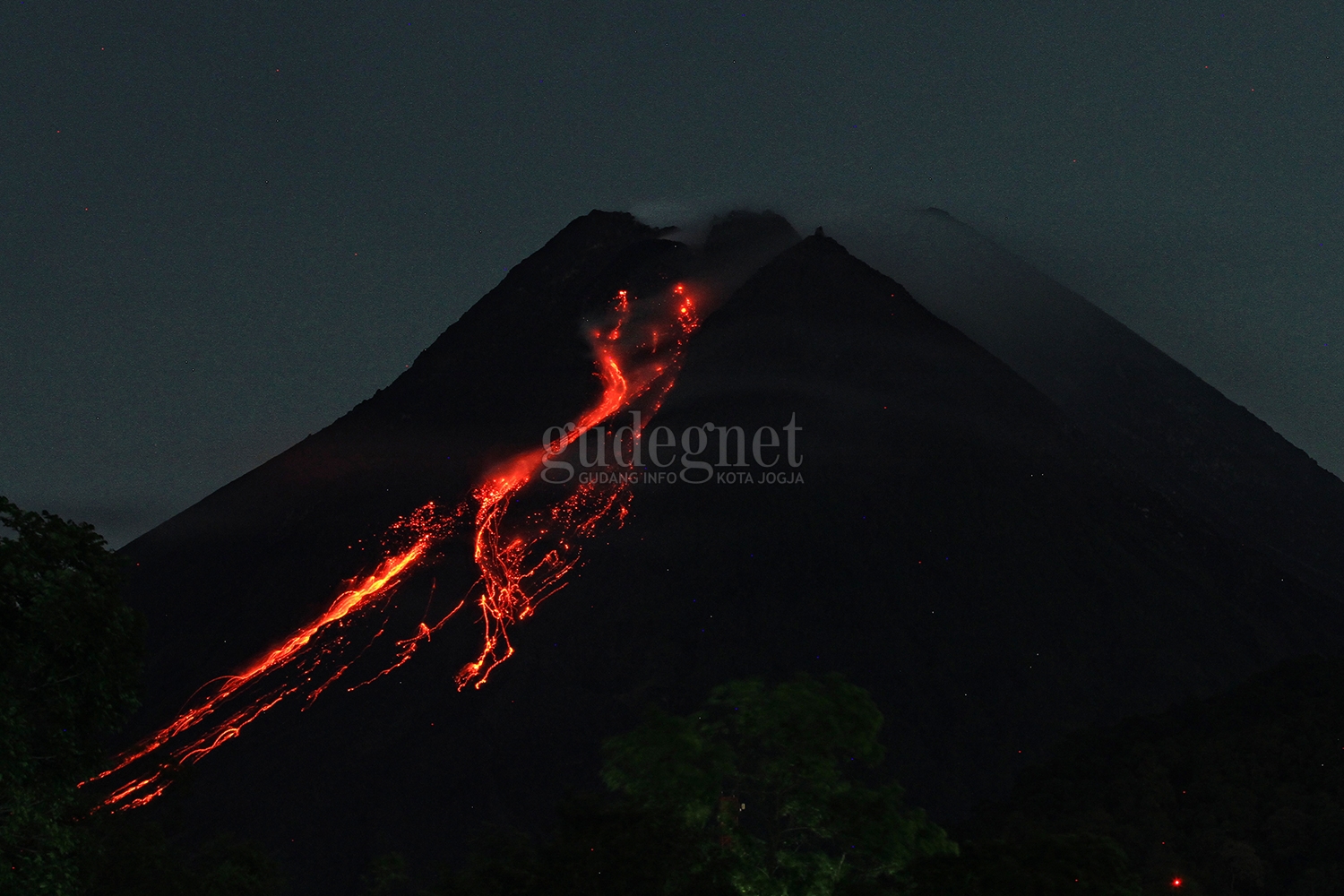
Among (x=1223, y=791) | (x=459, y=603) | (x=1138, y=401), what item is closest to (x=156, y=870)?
(x=1223, y=791)

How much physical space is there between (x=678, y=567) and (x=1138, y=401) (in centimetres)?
6534

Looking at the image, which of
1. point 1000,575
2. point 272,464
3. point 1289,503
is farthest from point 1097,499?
point 272,464

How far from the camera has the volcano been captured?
217 feet

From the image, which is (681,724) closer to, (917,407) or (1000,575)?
(1000,575)

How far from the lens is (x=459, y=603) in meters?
75.6

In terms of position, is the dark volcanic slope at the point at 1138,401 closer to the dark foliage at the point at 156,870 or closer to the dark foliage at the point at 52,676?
the dark foliage at the point at 156,870

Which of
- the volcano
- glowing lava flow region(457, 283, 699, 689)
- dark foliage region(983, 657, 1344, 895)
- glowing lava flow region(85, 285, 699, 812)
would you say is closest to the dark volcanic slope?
the volcano

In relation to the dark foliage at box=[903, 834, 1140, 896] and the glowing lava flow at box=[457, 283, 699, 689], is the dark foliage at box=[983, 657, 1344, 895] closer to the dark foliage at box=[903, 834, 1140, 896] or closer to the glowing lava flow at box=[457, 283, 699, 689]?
the dark foliage at box=[903, 834, 1140, 896]

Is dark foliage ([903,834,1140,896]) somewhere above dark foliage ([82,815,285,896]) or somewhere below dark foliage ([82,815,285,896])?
below

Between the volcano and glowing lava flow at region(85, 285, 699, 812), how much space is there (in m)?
0.30

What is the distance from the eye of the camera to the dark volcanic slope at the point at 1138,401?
107312 millimetres

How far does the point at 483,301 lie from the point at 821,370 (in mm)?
40181

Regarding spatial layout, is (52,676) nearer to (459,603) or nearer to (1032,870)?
(1032,870)

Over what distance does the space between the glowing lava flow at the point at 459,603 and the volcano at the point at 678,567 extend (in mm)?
304
